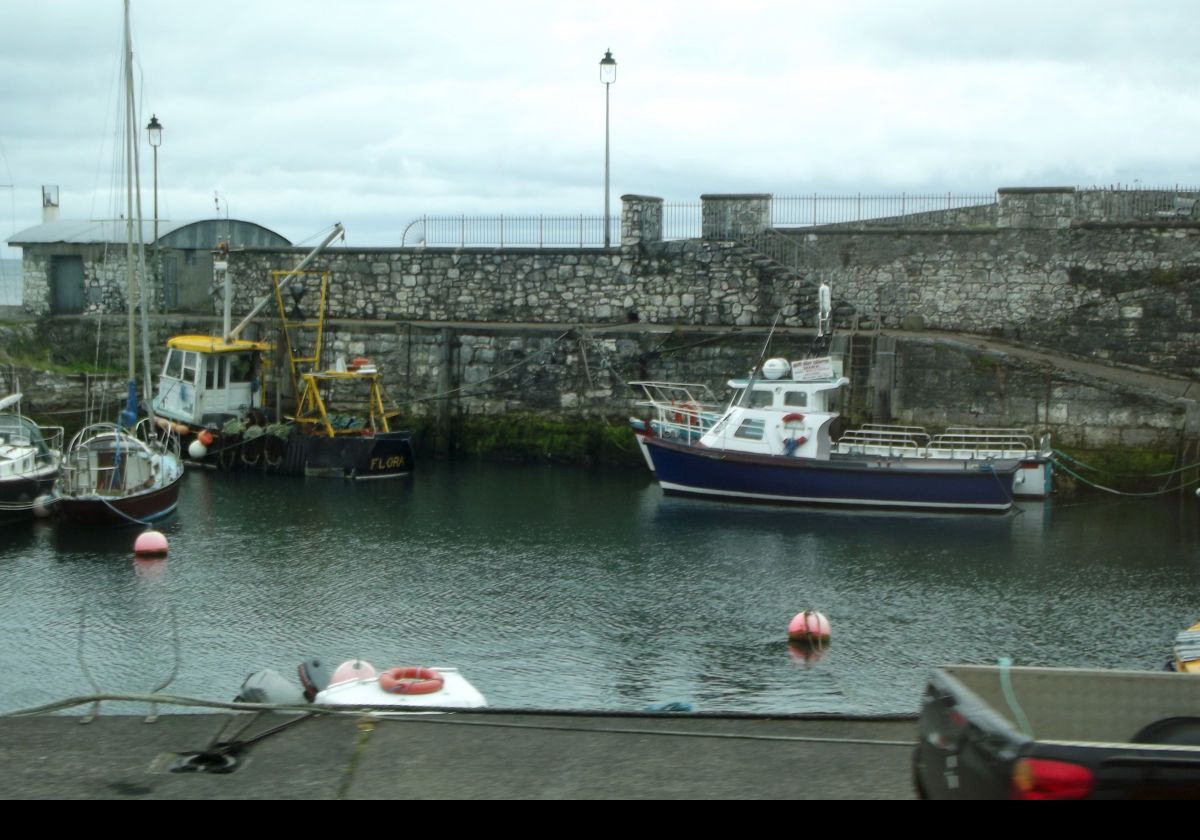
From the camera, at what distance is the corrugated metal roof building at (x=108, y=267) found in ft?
102

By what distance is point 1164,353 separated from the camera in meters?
24.5

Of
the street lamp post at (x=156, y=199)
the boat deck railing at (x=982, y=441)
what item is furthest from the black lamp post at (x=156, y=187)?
the boat deck railing at (x=982, y=441)

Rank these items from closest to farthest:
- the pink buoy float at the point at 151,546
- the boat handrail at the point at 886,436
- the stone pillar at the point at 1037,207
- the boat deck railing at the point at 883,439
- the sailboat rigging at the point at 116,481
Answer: the pink buoy float at the point at 151,546, the sailboat rigging at the point at 116,481, the boat deck railing at the point at 883,439, the boat handrail at the point at 886,436, the stone pillar at the point at 1037,207

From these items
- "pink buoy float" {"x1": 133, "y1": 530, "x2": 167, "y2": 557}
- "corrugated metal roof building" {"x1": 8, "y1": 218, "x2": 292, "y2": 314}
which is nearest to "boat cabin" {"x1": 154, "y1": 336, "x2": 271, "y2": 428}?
"corrugated metal roof building" {"x1": 8, "y1": 218, "x2": 292, "y2": 314}

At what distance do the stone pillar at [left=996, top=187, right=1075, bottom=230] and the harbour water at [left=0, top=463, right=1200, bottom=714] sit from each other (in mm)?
6292

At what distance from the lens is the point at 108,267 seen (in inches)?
1220

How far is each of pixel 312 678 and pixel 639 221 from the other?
716 inches

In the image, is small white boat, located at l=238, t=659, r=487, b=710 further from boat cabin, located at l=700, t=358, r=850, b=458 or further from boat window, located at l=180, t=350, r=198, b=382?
boat window, located at l=180, t=350, r=198, b=382

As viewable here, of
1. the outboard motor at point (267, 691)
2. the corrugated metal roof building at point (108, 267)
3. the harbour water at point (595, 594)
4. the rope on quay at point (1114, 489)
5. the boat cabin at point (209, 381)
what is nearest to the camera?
the outboard motor at point (267, 691)

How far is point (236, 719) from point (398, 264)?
928 inches

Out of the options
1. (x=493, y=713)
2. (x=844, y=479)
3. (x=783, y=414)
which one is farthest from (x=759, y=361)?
(x=493, y=713)

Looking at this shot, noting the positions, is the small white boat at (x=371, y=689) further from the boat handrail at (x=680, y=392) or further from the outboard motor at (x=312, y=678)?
the boat handrail at (x=680, y=392)

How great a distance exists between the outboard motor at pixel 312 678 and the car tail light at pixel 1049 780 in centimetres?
745

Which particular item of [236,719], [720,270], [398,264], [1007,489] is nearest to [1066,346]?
[1007,489]
